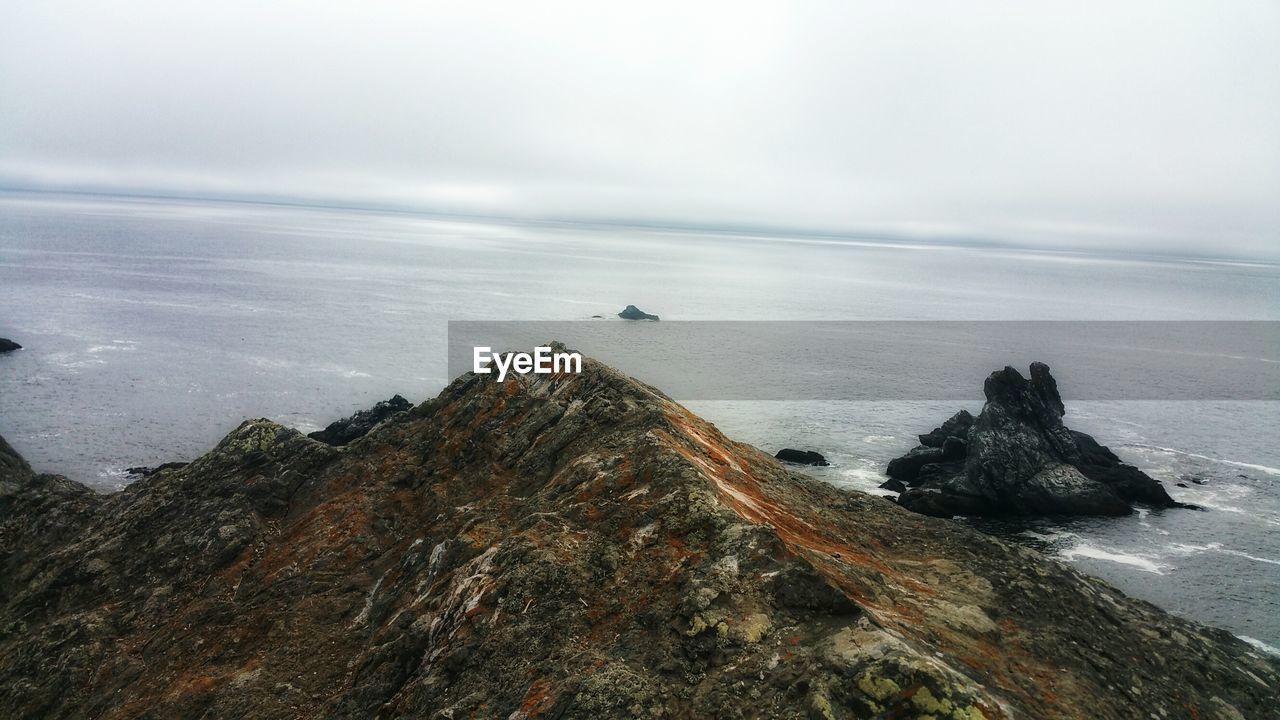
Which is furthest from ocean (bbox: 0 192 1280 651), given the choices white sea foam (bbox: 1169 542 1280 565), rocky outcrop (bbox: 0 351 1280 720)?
rocky outcrop (bbox: 0 351 1280 720)

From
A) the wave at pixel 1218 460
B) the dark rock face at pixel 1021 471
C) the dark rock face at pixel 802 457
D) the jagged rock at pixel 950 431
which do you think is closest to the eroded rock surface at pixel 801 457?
the dark rock face at pixel 802 457

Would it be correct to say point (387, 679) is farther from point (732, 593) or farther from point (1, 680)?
point (1, 680)

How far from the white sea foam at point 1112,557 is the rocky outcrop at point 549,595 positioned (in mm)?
25627

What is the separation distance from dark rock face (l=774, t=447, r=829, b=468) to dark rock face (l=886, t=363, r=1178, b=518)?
505cm

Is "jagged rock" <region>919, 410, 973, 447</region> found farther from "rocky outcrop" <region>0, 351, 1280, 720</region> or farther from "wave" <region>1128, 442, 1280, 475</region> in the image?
"rocky outcrop" <region>0, 351, 1280, 720</region>

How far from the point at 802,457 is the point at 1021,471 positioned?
15.0m

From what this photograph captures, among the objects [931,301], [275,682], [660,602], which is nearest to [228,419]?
[275,682]

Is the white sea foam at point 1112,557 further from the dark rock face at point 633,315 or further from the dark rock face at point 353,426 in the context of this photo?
the dark rock face at point 633,315

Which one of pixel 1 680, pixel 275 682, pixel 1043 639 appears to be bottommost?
pixel 1 680

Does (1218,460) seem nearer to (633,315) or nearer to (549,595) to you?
(549,595)

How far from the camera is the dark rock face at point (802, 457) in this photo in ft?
178

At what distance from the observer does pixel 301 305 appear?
413ft

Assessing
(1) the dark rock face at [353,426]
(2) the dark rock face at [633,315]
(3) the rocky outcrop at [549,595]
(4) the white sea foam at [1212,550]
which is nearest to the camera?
(3) the rocky outcrop at [549,595]

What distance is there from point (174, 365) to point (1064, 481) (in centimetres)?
8641
